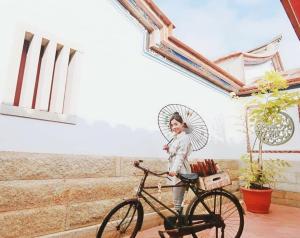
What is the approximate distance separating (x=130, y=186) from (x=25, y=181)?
171 cm

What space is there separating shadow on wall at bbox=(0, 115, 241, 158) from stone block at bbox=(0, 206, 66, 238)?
0.78 metres

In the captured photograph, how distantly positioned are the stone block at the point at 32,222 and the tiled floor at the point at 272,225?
1386 millimetres

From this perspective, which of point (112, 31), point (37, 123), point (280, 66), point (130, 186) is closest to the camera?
point (37, 123)

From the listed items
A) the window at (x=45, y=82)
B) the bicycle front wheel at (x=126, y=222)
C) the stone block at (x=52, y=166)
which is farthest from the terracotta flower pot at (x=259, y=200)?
the window at (x=45, y=82)

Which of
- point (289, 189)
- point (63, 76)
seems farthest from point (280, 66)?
point (63, 76)

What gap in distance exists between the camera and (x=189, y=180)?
342 cm

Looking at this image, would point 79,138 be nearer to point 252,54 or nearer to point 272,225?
point 272,225

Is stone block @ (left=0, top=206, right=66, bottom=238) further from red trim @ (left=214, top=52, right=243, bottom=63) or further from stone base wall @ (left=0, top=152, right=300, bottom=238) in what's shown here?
red trim @ (left=214, top=52, right=243, bottom=63)

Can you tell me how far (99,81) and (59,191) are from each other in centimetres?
185

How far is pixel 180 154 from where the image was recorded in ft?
11.8

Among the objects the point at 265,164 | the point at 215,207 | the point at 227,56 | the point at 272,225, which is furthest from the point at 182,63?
the point at 227,56

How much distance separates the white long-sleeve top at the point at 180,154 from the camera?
3.58 meters

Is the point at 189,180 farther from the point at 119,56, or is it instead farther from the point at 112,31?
the point at 112,31

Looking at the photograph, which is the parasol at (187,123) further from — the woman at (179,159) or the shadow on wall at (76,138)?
the woman at (179,159)
